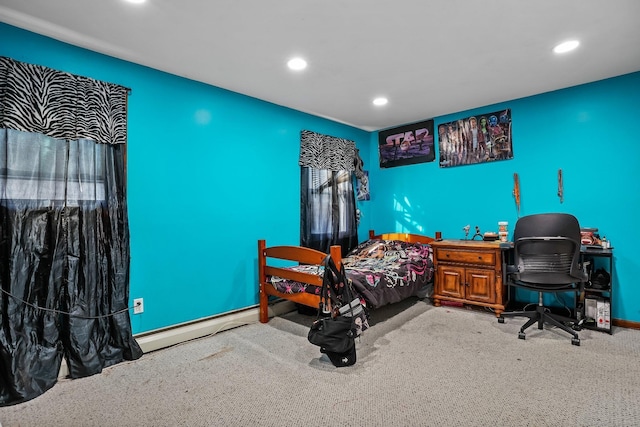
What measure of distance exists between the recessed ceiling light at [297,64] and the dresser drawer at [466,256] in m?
2.43

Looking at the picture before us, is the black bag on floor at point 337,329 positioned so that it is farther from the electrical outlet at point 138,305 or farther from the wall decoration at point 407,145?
the wall decoration at point 407,145

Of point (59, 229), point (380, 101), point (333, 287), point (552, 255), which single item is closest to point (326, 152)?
point (380, 101)

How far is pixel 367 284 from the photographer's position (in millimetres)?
2801

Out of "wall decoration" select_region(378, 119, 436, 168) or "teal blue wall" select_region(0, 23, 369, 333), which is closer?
"teal blue wall" select_region(0, 23, 369, 333)

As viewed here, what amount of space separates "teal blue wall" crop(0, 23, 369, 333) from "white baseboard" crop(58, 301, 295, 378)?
59mm

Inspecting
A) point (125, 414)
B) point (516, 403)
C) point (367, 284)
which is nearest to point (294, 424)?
point (125, 414)

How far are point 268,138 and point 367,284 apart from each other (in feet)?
6.14

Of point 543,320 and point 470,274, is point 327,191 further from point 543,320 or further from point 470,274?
point 543,320

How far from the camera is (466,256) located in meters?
3.37

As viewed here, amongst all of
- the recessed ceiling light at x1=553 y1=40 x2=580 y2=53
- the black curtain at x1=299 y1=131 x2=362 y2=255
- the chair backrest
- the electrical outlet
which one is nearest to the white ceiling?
the recessed ceiling light at x1=553 y1=40 x2=580 y2=53

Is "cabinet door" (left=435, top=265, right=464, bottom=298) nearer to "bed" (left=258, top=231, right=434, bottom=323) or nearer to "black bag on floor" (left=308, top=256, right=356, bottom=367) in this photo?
"bed" (left=258, top=231, right=434, bottom=323)

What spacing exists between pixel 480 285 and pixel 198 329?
2818mm

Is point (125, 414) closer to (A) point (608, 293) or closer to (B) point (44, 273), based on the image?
(B) point (44, 273)

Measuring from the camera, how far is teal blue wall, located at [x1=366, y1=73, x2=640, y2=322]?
286 centimetres
